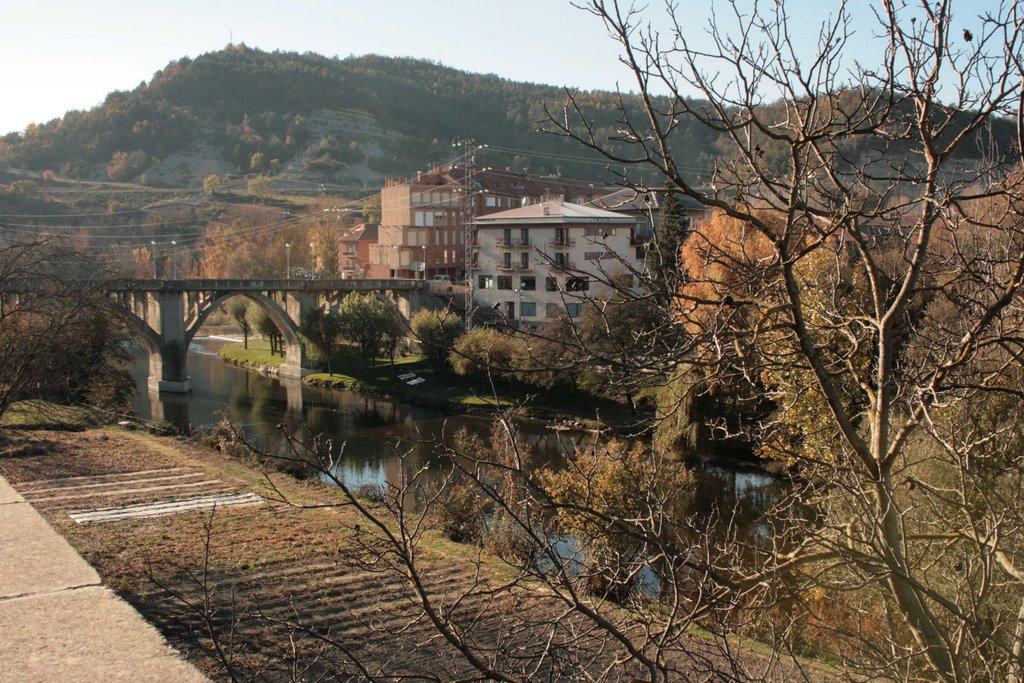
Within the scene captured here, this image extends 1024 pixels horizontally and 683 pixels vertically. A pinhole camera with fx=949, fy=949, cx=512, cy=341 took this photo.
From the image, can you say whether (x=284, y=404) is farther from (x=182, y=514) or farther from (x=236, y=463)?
(x=182, y=514)

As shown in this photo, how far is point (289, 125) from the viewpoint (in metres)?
115

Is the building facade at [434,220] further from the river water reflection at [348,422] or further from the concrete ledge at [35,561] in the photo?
the concrete ledge at [35,561]

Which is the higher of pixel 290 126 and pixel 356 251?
pixel 290 126

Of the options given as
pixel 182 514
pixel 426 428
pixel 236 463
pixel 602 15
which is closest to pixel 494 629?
pixel 182 514

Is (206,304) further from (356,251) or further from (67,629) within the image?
(67,629)

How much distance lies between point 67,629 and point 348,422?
18.6m

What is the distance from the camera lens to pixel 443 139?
11269cm

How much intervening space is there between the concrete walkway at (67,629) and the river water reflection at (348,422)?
5.43 m

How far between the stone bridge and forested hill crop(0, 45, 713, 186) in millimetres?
44725

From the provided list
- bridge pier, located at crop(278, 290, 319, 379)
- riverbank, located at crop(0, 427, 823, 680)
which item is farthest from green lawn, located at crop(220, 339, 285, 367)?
riverbank, located at crop(0, 427, 823, 680)

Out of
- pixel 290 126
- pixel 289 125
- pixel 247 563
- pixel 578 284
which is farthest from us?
pixel 289 125

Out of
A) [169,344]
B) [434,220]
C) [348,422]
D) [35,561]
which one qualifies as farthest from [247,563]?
[434,220]

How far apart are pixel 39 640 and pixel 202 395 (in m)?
25.5

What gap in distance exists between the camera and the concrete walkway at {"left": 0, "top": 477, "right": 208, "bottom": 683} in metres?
6.05
